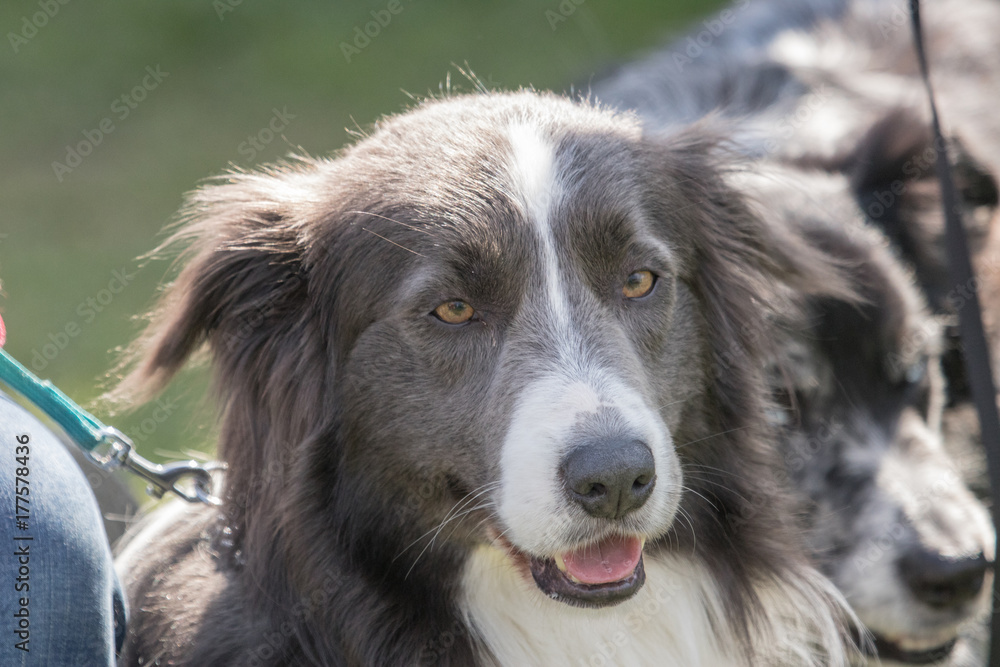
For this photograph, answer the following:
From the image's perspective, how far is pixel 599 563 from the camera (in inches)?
103

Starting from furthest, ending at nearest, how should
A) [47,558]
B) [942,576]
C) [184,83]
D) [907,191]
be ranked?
[184,83] → [907,191] → [942,576] → [47,558]

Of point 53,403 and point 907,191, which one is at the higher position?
point 53,403

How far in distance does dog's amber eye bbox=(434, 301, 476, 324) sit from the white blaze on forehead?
210mm

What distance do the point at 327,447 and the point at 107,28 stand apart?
9642mm

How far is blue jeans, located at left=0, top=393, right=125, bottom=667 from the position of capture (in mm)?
2203

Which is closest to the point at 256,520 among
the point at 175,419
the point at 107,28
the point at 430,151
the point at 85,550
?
the point at 85,550

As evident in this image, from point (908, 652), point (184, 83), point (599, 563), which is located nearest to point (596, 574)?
point (599, 563)

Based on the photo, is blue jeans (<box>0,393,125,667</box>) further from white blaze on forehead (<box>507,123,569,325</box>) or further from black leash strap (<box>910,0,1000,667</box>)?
black leash strap (<box>910,0,1000,667</box>)

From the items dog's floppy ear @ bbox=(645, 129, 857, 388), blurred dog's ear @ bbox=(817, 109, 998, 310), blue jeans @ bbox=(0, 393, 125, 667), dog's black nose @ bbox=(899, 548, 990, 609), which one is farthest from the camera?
blurred dog's ear @ bbox=(817, 109, 998, 310)

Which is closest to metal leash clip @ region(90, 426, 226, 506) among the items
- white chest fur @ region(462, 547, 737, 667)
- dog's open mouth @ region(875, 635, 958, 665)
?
white chest fur @ region(462, 547, 737, 667)

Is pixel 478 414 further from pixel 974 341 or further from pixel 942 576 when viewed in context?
pixel 942 576

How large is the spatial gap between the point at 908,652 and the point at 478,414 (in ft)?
6.67

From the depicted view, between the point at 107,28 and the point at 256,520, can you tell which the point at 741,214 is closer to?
the point at 256,520

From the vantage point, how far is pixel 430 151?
2.85 meters
